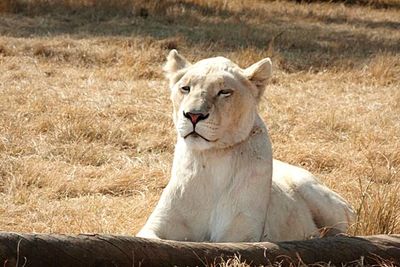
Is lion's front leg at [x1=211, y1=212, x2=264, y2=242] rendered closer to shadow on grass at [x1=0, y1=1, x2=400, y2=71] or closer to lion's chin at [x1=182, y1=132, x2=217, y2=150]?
lion's chin at [x1=182, y1=132, x2=217, y2=150]

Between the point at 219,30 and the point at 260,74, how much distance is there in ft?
30.3

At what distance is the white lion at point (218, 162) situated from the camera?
4262 mm

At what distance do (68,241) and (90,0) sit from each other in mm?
11893

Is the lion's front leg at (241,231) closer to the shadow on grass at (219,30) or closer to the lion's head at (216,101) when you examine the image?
the lion's head at (216,101)

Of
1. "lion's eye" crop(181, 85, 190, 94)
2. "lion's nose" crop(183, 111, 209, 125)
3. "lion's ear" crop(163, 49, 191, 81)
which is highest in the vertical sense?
"lion's ear" crop(163, 49, 191, 81)

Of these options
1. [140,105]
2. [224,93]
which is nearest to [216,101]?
[224,93]

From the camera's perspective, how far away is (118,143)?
746 cm

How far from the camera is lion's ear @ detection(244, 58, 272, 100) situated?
450cm

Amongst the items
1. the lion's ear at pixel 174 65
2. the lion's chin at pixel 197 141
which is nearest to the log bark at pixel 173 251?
the lion's chin at pixel 197 141

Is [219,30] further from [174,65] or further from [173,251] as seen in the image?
[173,251]

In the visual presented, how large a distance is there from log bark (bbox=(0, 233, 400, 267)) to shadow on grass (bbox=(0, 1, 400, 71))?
710cm

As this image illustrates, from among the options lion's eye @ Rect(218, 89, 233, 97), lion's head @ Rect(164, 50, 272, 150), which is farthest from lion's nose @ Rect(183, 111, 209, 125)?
lion's eye @ Rect(218, 89, 233, 97)

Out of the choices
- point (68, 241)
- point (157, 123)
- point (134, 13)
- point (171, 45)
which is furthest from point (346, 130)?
point (134, 13)

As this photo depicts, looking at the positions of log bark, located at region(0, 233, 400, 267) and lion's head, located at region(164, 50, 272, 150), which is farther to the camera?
lion's head, located at region(164, 50, 272, 150)
